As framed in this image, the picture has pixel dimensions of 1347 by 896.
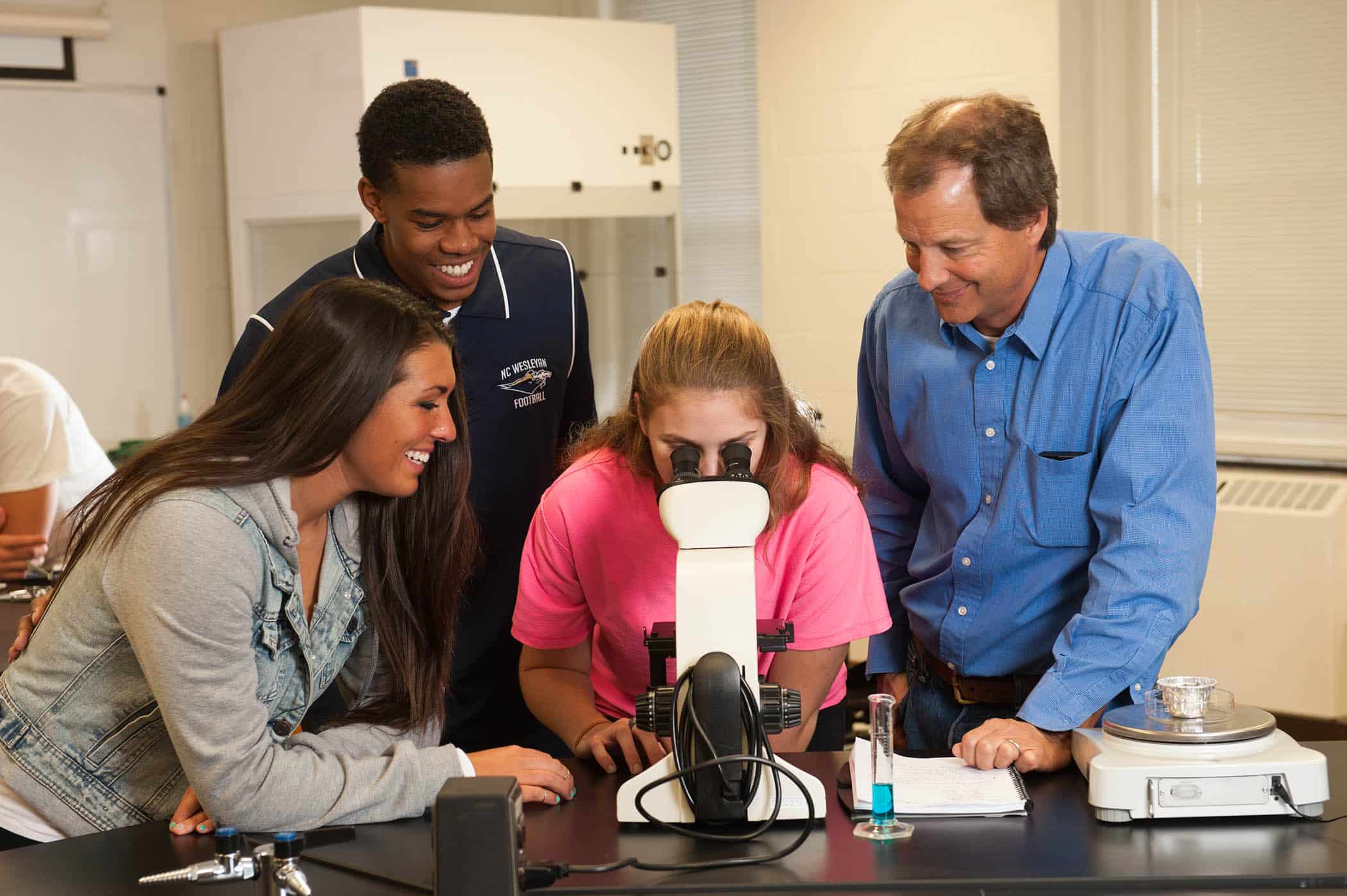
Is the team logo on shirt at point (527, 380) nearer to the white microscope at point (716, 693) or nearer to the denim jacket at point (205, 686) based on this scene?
the denim jacket at point (205, 686)

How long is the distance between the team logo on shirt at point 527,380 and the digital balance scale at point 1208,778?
1.09 m

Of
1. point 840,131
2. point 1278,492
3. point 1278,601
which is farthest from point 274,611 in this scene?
point 840,131

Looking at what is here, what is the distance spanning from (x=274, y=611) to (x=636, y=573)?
0.45 m

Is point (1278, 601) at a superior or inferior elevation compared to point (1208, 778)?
inferior

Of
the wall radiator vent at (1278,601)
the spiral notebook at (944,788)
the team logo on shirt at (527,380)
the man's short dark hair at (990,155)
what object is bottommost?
the wall radiator vent at (1278,601)

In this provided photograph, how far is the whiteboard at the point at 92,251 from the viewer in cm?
420

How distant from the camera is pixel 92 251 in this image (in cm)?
434

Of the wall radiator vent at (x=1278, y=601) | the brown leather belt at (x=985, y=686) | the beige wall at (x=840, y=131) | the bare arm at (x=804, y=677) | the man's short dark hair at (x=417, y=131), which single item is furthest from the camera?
the beige wall at (x=840, y=131)

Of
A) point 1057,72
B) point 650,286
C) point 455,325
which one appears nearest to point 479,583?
point 455,325

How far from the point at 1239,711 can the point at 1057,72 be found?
8.28ft

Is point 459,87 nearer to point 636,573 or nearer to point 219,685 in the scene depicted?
point 636,573

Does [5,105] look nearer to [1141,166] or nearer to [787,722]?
[1141,166]

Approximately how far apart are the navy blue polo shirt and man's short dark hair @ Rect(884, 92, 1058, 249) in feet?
2.28

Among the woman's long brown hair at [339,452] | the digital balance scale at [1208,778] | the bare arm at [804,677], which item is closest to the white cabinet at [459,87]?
the woman's long brown hair at [339,452]
